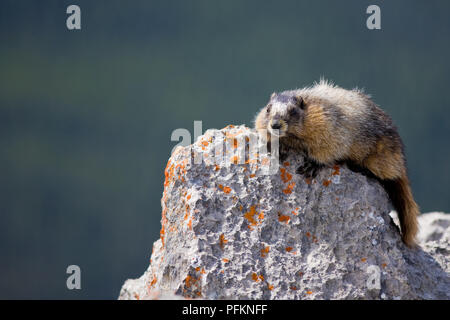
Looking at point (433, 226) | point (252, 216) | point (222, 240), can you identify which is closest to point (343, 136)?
point (252, 216)

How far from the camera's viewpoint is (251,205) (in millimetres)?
4160

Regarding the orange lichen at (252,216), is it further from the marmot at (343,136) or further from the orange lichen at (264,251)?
the marmot at (343,136)

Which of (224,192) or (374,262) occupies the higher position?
(224,192)

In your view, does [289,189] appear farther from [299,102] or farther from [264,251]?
[299,102]

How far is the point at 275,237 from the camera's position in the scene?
13.5 ft

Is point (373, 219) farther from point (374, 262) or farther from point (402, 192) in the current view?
point (402, 192)

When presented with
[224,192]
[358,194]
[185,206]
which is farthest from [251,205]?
[358,194]

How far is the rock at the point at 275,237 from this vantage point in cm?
390

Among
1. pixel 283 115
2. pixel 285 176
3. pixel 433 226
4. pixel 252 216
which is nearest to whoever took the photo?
pixel 252 216

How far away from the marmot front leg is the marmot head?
0.28 metres

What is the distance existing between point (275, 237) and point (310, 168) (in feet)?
1.97

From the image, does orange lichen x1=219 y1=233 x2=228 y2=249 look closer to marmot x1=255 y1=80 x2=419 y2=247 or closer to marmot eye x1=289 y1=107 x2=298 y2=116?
marmot x1=255 y1=80 x2=419 y2=247

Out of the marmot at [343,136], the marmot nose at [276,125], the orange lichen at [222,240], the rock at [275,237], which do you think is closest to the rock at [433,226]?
the marmot at [343,136]

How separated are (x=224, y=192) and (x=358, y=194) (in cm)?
99
